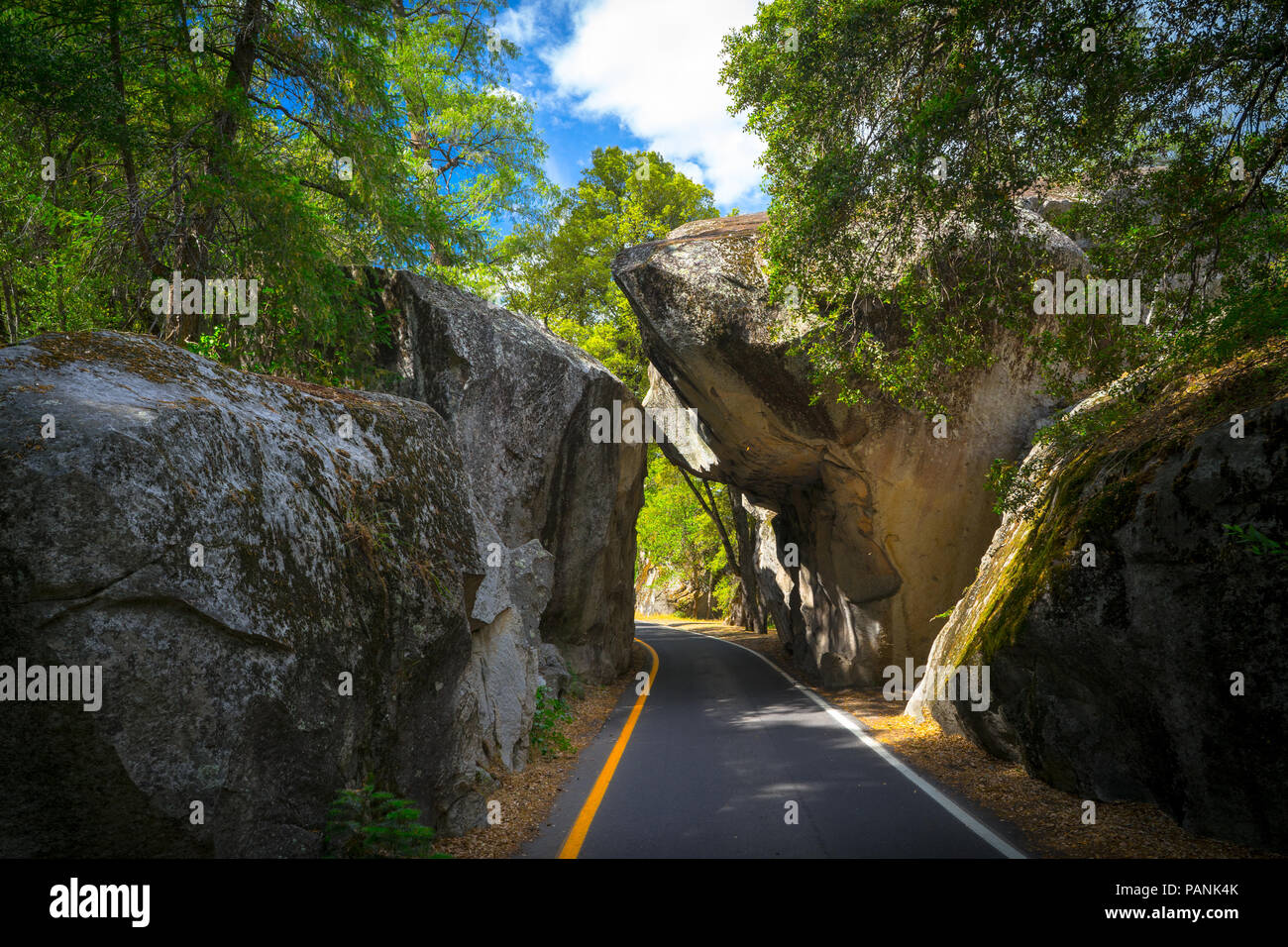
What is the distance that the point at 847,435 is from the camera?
14555mm

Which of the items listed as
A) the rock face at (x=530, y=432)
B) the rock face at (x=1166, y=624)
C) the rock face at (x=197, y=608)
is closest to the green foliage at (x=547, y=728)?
the rock face at (x=530, y=432)

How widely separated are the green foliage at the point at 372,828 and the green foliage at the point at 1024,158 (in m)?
7.15

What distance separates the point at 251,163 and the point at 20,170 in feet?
8.33

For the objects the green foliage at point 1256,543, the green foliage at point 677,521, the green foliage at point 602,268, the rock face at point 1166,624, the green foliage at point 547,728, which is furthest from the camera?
the green foliage at point 677,521

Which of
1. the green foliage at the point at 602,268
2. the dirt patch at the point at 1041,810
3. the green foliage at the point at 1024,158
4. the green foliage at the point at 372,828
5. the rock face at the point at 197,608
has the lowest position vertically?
the dirt patch at the point at 1041,810

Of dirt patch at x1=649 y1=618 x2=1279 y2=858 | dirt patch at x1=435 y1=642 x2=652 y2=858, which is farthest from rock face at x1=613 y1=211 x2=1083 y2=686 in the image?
dirt patch at x1=435 y1=642 x2=652 y2=858

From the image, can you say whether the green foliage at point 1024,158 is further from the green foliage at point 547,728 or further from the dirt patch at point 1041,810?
the green foliage at point 547,728

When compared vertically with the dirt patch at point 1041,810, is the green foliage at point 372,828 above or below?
above

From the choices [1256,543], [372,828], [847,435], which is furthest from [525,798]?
[847,435]

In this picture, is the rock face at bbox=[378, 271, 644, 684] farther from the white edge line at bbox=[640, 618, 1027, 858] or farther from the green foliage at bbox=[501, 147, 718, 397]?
the green foliage at bbox=[501, 147, 718, 397]

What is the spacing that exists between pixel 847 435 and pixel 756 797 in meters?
8.79

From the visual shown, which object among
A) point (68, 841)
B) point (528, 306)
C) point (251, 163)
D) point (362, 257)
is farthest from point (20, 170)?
point (528, 306)

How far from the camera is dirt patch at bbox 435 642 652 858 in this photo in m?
5.95

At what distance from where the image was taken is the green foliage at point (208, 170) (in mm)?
8141
